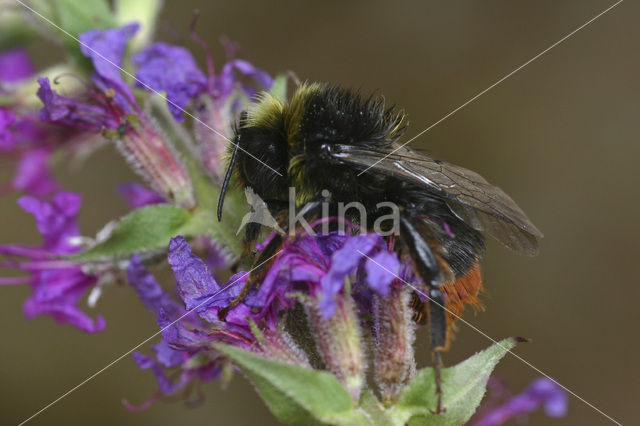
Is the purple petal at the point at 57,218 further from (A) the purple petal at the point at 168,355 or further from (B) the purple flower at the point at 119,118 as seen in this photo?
(A) the purple petal at the point at 168,355

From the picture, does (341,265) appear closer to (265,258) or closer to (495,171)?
(265,258)

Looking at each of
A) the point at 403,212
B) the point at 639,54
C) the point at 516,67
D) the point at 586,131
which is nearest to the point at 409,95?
the point at 516,67

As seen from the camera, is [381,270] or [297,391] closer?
[297,391]

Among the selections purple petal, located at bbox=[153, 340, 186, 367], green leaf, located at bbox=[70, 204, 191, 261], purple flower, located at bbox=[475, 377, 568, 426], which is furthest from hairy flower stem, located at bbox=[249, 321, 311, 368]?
purple flower, located at bbox=[475, 377, 568, 426]

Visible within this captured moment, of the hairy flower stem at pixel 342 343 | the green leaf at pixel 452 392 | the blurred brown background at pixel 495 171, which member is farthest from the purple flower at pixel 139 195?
the blurred brown background at pixel 495 171

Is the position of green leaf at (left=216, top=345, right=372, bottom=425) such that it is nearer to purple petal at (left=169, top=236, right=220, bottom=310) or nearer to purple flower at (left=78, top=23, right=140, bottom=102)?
purple petal at (left=169, top=236, right=220, bottom=310)

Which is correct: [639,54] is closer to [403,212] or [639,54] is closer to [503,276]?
[503,276]

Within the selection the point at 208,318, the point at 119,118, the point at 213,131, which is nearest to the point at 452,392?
the point at 208,318
